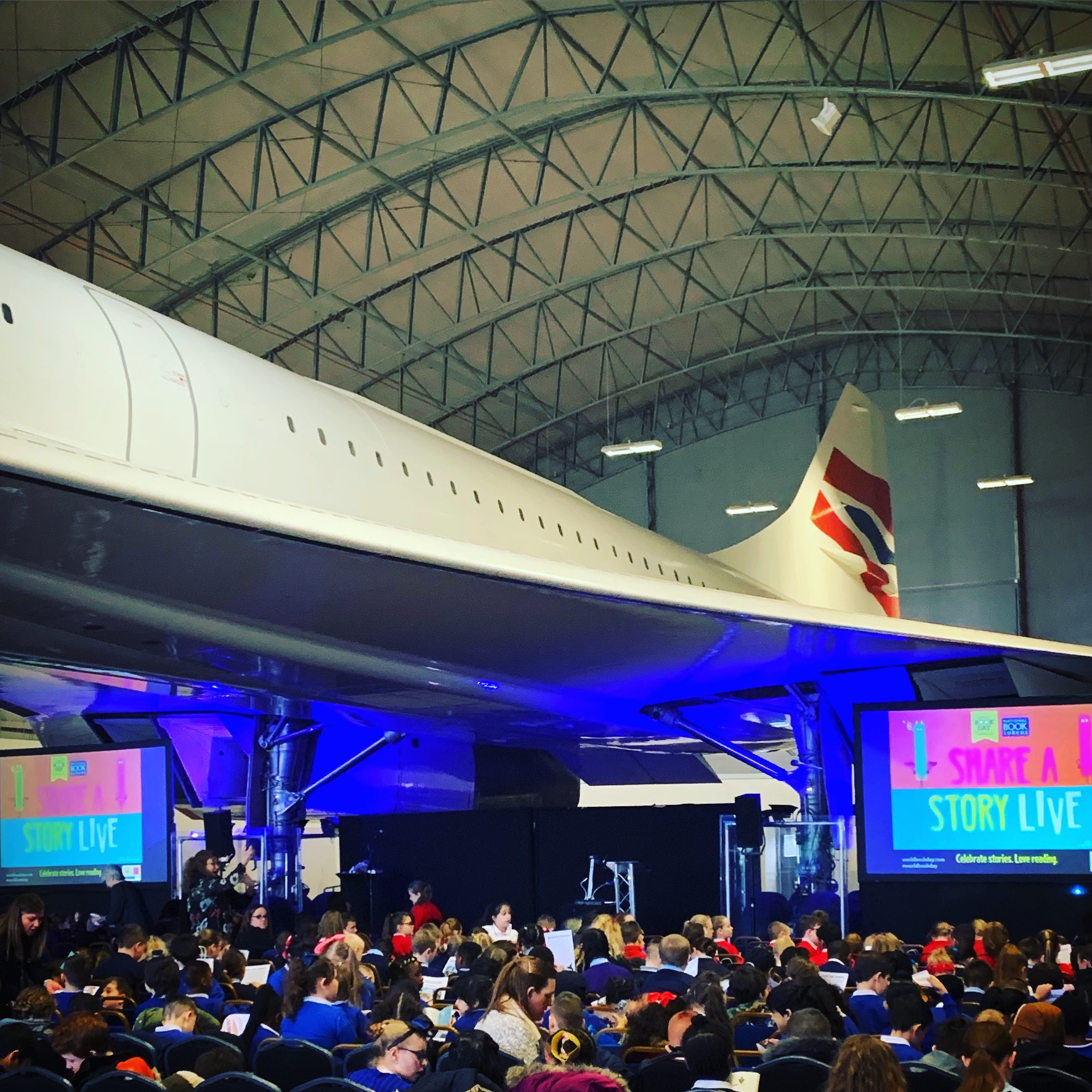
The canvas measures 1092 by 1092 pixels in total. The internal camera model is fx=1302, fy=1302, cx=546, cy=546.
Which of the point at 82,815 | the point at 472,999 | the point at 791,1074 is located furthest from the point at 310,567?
the point at 82,815

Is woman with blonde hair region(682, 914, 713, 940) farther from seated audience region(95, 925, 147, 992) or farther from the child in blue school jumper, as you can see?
seated audience region(95, 925, 147, 992)

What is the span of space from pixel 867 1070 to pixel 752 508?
2569 cm

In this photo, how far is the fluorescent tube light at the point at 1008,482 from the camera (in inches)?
1045

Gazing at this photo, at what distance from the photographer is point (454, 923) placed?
9.73 m

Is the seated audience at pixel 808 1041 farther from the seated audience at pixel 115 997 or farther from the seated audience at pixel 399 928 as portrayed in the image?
the seated audience at pixel 399 928

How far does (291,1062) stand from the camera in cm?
475

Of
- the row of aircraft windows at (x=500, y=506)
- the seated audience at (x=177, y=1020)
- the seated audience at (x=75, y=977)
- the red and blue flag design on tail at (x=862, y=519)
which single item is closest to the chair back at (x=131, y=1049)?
the seated audience at (x=177, y=1020)

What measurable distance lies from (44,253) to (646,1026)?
1742 cm

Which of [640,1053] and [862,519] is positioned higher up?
[862,519]

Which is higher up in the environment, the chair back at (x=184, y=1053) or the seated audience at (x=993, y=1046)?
the seated audience at (x=993, y=1046)

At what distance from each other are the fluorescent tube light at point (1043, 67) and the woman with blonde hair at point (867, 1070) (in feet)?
34.9

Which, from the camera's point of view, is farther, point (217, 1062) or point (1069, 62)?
point (1069, 62)

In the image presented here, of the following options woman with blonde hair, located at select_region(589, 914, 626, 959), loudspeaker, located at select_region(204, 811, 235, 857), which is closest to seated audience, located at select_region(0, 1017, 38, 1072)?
woman with blonde hair, located at select_region(589, 914, 626, 959)

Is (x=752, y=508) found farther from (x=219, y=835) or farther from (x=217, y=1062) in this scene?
(x=217, y=1062)
